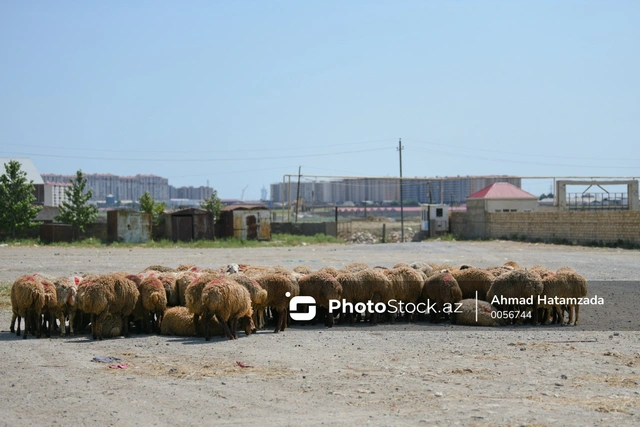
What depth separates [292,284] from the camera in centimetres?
1463

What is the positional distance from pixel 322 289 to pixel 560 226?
28.7 metres

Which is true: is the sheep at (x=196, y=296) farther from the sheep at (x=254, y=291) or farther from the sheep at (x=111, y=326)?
the sheep at (x=111, y=326)

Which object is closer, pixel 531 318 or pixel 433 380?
pixel 433 380

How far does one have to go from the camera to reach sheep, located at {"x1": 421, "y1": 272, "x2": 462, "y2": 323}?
51.1 feet

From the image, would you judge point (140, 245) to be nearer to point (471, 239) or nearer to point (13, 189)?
point (13, 189)

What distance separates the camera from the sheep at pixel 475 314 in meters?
15.1

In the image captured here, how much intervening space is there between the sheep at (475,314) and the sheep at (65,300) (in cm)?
755

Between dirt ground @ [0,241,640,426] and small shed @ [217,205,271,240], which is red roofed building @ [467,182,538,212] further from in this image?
dirt ground @ [0,241,640,426]

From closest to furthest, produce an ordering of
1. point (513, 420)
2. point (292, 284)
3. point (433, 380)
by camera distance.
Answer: point (513, 420) < point (433, 380) < point (292, 284)

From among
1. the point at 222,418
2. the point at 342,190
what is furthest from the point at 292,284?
the point at 342,190

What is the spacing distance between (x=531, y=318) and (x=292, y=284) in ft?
16.6

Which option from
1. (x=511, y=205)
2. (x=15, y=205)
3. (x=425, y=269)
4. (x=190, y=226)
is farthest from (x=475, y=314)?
(x=511, y=205)

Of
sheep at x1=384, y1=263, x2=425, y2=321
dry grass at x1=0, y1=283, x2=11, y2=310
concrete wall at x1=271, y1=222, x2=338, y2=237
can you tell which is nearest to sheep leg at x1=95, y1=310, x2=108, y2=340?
dry grass at x1=0, y1=283, x2=11, y2=310

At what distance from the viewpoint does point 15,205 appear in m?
40.6
